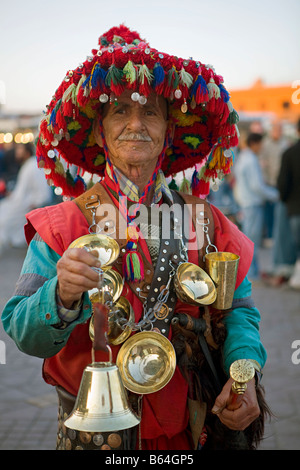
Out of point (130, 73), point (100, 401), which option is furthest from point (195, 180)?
point (100, 401)

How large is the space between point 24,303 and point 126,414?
0.56 m

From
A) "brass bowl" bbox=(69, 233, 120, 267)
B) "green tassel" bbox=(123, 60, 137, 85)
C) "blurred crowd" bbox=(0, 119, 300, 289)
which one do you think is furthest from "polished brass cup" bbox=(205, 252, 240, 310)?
"blurred crowd" bbox=(0, 119, 300, 289)

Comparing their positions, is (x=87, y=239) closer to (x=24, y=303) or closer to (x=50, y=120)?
(x=24, y=303)

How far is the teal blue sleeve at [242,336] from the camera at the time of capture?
2.31 m

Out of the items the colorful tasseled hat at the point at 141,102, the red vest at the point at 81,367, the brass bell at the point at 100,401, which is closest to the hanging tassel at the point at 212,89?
the colorful tasseled hat at the point at 141,102

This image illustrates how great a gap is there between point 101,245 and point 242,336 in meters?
0.67

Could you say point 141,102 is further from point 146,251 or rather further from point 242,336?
point 242,336

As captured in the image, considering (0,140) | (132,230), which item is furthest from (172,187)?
(0,140)

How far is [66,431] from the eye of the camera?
2254mm

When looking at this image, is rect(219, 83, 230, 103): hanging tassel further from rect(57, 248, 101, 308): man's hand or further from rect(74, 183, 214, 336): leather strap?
rect(57, 248, 101, 308): man's hand

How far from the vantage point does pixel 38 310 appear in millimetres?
1976

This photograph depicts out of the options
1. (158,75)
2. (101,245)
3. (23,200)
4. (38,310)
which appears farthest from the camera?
(23,200)

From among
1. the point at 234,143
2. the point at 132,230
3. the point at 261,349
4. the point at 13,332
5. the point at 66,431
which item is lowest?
the point at 66,431

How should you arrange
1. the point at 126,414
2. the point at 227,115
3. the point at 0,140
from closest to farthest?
1. the point at 126,414
2. the point at 227,115
3. the point at 0,140
